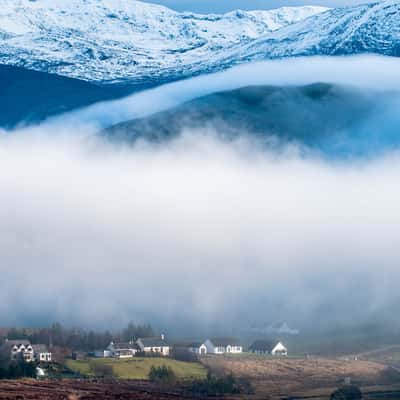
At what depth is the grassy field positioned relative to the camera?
63906 mm

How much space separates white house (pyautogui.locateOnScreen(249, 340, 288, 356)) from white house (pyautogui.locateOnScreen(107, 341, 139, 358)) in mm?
7763

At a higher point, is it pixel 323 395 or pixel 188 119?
pixel 188 119

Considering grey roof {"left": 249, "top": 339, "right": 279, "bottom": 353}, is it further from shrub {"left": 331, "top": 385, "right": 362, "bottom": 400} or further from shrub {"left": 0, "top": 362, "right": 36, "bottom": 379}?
shrub {"left": 0, "top": 362, "right": 36, "bottom": 379}

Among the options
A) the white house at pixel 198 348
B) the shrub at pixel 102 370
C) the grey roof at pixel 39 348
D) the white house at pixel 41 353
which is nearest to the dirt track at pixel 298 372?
the white house at pixel 198 348

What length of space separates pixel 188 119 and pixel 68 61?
47.3 meters

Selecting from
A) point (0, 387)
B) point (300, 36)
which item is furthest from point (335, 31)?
point (0, 387)

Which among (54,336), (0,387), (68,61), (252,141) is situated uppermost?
(68,61)

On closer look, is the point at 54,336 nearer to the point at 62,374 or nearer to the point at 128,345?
the point at 128,345

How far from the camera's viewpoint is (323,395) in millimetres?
59375

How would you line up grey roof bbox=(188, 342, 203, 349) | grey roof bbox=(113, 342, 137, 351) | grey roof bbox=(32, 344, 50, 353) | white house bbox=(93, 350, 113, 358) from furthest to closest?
1. grey roof bbox=(188, 342, 203, 349)
2. grey roof bbox=(113, 342, 137, 351)
3. white house bbox=(93, 350, 113, 358)
4. grey roof bbox=(32, 344, 50, 353)

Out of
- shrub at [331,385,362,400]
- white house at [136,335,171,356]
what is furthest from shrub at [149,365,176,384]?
shrub at [331,385,362,400]

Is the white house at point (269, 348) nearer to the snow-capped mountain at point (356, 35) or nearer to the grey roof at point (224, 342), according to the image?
the grey roof at point (224, 342)

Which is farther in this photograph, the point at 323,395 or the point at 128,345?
the point at 128,345

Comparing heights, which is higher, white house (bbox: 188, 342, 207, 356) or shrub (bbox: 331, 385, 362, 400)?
white house (bbox: 188, 342, 207, 356)
